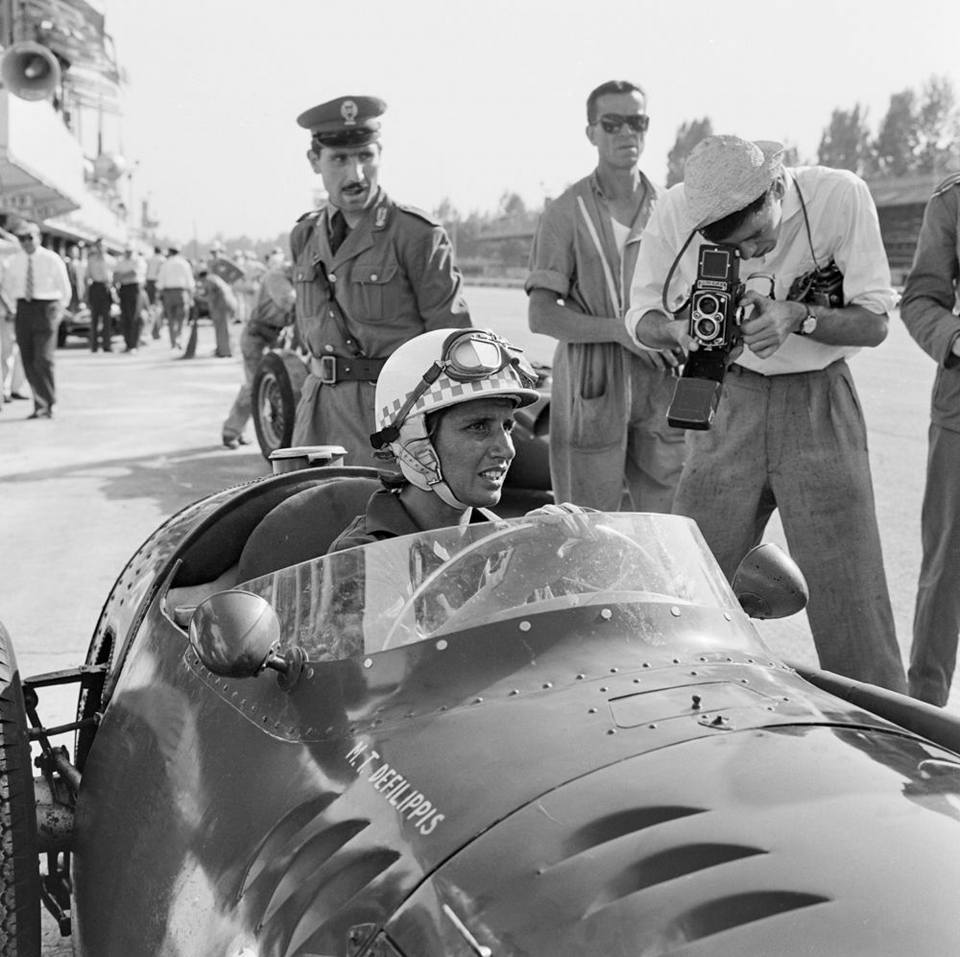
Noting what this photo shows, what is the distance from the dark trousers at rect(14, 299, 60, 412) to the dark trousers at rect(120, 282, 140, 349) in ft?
33.7

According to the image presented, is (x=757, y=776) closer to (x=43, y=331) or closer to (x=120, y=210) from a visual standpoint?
(x=43, y=331)

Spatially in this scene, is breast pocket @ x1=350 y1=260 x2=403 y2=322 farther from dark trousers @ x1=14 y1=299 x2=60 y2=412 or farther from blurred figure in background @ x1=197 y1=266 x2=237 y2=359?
blurred figure in background @ x1=197 y1=266 x2=237 y2=359

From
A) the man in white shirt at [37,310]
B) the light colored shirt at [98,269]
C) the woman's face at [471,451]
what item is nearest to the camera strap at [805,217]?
the woman's face at [471,451]

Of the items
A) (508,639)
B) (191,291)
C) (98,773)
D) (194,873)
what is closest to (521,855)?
(508,639)

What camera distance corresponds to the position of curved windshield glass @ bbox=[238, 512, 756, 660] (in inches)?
89.0

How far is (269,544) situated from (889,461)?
7865 mm

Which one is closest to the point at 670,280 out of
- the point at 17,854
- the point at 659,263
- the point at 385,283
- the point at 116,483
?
the point at 659,263

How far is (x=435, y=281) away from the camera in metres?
Answer: 5.18

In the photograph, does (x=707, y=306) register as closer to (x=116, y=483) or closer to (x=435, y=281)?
(x=435, y=281)

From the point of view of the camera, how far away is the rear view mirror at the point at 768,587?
2.71 m

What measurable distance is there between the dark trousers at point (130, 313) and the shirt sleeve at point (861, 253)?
68.4 ft

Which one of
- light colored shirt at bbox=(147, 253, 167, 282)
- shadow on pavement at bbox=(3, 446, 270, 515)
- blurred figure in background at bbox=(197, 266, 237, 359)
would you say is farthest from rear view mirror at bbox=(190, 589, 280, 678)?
light colored shirt at bbox=(147, 253, 167, 282)

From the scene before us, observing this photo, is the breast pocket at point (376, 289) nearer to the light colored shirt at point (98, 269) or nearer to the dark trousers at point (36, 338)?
the dark trousers at point (36, 338)

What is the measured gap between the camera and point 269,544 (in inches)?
125
